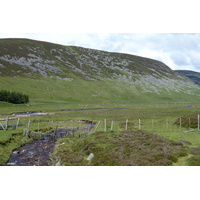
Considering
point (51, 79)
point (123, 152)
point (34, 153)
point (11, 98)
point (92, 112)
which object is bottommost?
point (34, 153)

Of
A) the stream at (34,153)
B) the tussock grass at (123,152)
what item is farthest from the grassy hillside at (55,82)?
the tussock grass at (123,152)

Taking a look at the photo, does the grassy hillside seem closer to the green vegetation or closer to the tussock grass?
the green vegetation

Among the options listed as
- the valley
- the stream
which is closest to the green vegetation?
the valley

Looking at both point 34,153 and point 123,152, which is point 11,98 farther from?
point 123,152

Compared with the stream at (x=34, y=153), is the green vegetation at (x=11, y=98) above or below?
above

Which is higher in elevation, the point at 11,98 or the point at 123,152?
the point at 11,98

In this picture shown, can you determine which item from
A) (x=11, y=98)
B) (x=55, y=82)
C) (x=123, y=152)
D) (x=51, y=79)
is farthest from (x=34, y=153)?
(x=51, y=79)

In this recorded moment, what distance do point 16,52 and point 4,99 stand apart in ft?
294

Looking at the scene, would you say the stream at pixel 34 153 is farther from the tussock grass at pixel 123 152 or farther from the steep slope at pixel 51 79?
the steep slope at pixel 51 79

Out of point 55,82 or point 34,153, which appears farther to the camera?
point 55,82

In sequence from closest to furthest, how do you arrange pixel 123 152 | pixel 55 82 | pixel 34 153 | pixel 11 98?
pixel 123 152
pixel 34 153
pixel 11 98
pixel 55 82

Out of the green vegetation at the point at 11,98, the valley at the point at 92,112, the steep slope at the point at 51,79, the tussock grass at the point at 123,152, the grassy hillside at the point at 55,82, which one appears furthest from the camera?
the steep slope at the point at 51,79

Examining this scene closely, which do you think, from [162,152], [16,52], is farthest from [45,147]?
[16,52]

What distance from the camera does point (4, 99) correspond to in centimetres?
9812
